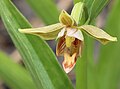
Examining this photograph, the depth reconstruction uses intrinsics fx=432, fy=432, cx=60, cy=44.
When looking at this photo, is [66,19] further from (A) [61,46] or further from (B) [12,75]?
(B) [12,75]

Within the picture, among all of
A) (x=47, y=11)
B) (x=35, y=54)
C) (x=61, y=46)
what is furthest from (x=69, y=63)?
(x=47, y=11)

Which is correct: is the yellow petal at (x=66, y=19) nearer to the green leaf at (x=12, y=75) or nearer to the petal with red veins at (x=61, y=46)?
the petal with red veins at (x=61, y=46)

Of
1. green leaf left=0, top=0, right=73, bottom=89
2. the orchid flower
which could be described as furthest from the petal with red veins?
green leaf left=0, top=0, right=73, bottom=89

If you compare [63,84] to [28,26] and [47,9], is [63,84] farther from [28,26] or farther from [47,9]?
[47,9]

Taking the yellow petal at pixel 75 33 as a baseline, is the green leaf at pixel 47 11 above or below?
below

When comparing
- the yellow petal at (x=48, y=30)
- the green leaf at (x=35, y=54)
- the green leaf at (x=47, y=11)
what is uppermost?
the yellow petal at (x=48, y=30)

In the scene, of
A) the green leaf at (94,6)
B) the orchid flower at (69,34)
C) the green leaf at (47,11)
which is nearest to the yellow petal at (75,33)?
the orchid flower at (69,34)

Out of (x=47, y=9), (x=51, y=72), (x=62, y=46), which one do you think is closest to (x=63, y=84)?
(x=51, y=72)
